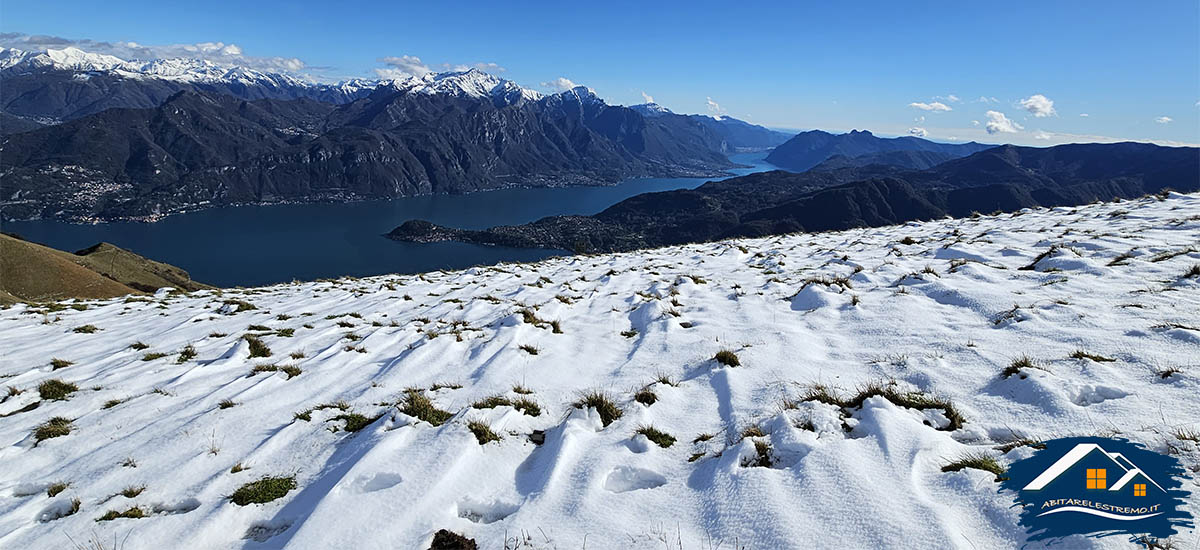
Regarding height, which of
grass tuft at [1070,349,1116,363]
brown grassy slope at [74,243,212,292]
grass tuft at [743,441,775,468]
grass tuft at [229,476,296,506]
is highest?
grass tuft at [1070,349,1116,363]

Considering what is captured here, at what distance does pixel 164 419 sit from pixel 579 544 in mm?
7707

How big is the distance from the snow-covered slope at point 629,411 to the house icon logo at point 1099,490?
0.19 meters

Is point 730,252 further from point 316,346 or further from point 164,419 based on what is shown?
point 164,419

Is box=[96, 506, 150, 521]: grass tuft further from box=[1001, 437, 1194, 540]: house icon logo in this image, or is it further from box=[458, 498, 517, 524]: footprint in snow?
box=[1001, 437, 1194, 540]: house icon logo

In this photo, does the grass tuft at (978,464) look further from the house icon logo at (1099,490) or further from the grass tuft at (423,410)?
the grass tuft at (423,410)

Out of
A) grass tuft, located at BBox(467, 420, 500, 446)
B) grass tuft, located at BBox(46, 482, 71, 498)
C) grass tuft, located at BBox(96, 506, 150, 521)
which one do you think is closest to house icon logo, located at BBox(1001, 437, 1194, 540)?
grass tuft, located at BBox(467, 420, 500, 446)

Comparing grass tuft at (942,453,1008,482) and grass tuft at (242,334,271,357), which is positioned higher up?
grass tuft at (942,453,1008,482)

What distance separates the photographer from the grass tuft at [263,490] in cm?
551

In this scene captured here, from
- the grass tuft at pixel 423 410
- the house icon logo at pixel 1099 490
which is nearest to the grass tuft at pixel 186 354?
the grass tuft at pixel 423 410

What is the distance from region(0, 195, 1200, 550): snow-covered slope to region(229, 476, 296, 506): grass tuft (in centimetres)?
10

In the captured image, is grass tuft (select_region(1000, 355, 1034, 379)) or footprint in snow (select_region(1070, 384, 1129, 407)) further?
grass tuft (select_region(1000, 355, 1034, 379))

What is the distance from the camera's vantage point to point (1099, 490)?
14.0 feet

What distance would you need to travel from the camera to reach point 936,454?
17.1 ft

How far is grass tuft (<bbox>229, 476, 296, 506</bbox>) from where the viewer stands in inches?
217
